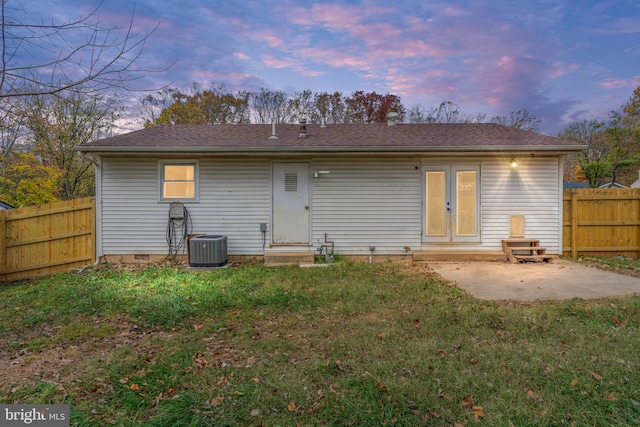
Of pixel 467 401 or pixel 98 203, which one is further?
pixel 98 203

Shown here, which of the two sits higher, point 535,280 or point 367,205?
point 367,205

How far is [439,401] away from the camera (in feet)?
7.27

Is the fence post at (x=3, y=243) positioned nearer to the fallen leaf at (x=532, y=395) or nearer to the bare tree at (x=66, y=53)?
the bare tree at (x=66, y=53)

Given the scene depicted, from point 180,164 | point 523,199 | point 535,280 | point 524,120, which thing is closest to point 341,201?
point 180,164

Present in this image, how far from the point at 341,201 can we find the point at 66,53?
5620 millimetres

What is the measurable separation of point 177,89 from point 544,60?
61.7 ft

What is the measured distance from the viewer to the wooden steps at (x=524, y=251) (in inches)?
280

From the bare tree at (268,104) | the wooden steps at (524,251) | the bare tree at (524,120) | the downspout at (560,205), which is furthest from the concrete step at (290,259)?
the bare tree at (524,120)

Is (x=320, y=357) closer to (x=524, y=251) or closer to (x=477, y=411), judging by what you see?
(x=477, y=411)

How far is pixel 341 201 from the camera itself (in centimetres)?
756

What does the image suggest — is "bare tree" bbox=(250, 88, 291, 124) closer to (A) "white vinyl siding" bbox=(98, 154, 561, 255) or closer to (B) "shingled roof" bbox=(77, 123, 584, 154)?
(B) "shingled roof" bbox=(77, 123, 584, 154)

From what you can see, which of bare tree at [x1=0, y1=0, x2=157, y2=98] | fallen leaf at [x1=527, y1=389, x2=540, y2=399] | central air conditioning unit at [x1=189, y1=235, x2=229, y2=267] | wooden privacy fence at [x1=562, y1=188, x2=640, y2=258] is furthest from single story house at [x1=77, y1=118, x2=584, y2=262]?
fallen leaf at [x1=527, y1=389, x2=540, y2=399]

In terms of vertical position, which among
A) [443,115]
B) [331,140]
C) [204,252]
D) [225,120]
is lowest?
[204,252]

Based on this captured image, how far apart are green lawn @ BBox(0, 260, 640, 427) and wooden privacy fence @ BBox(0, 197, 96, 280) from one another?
2.07m
